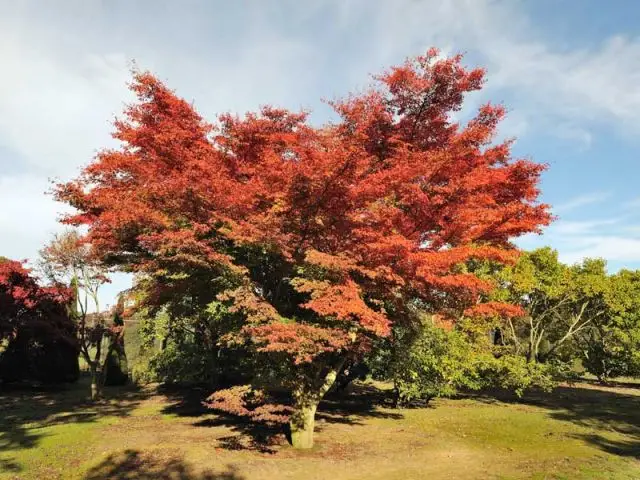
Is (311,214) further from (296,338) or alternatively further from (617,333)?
(617,333)

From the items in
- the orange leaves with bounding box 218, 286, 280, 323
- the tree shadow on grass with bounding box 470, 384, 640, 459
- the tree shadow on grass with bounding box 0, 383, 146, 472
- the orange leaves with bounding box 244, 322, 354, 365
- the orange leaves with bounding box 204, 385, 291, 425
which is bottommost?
the tree shadow on grass with bounding box 470, 384, 640, 459

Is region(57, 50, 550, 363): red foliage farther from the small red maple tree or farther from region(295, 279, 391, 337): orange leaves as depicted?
the small red maple tree

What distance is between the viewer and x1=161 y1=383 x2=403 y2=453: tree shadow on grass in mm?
12219

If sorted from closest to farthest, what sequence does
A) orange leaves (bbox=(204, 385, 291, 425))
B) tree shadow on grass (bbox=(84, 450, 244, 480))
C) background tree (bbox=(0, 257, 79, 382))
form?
1. tree shadow on grass (bbox=(84, 450, 244, 480))
2. orange leaves (bbox=(204, 385, 291, 425))
3. background tree (bbox=(0, 257, 79, 382))

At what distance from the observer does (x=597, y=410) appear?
18.7 metres

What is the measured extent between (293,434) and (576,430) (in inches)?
371

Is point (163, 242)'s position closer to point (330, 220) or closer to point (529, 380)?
point (330, 220)

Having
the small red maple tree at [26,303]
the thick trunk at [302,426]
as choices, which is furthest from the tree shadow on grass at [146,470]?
the small red maple tree at [26,303]

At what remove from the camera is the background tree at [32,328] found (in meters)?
22.5

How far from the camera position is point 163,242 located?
10.8 m

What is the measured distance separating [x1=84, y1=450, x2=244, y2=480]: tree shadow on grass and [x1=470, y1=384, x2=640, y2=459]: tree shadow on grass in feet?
33.4

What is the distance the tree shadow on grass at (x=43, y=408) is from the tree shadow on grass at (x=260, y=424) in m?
2.05

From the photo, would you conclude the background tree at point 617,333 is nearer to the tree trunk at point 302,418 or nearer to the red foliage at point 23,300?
the tree trunk at point 302,418

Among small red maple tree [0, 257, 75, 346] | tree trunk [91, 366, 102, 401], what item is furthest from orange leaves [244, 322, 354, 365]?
small red maple tree [0, 257, 75, 346]
